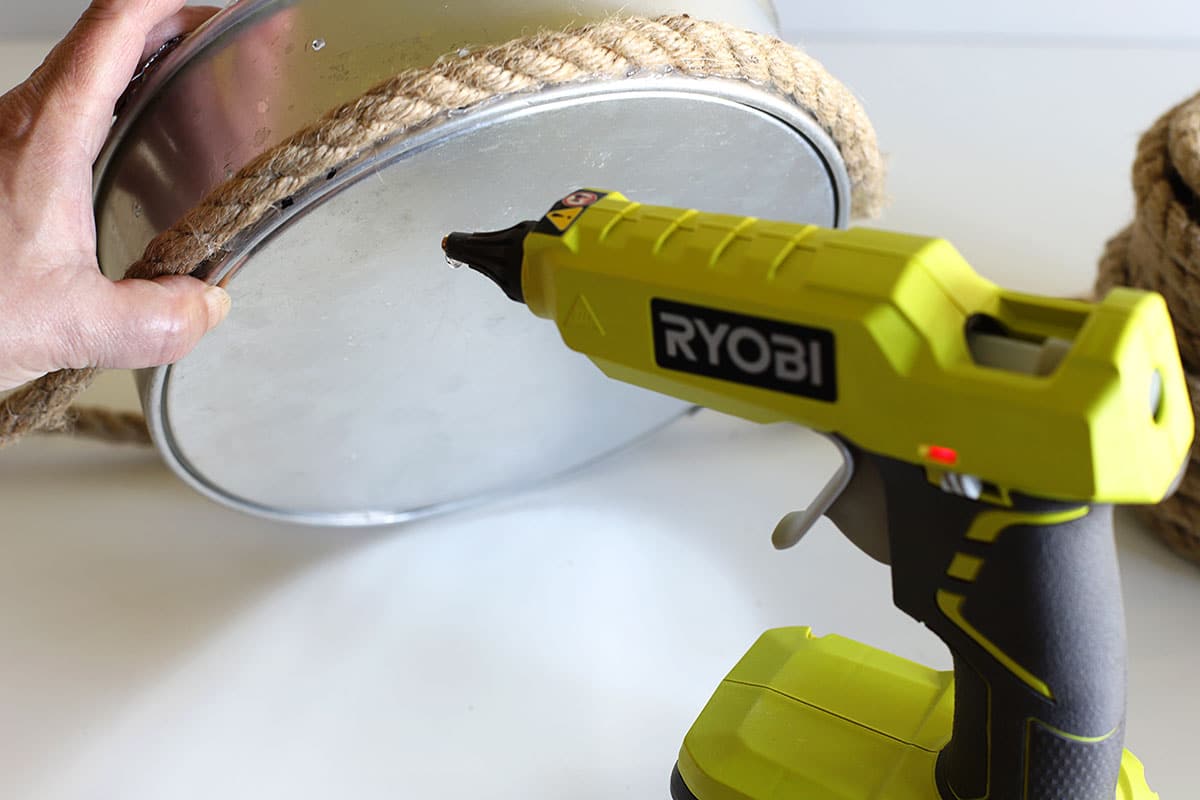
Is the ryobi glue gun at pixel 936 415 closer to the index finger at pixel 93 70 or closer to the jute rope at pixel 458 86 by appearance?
the jute rope at pixel 458 86

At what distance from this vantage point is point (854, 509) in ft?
1.44

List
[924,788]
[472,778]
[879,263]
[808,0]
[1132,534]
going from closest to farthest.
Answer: [879,263] → [924,788] → [472,778] → [1132,534] → [808,0]

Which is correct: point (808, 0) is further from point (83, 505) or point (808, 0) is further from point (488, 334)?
point (83, 505)

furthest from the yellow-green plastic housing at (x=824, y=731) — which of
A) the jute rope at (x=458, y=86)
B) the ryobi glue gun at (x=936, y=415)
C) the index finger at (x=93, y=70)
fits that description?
the index finger at (x=93, y=70)

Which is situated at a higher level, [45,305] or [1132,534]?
[45,305]

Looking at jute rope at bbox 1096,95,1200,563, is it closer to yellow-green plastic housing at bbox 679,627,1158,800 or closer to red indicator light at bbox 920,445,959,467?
yellow-green plastic housing at bbox 679,627,1158,800

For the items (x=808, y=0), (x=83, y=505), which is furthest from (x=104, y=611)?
(x=808, y=0)

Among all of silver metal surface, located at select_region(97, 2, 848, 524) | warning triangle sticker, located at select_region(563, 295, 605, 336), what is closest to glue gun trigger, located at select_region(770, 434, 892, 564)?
warning triangle sticker, located at select_region(563, 295, 605, 336)

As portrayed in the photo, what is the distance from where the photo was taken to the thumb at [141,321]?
483 mm

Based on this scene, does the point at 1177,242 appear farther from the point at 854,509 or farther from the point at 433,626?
the point at 433,626

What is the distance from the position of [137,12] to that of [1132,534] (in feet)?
2.13

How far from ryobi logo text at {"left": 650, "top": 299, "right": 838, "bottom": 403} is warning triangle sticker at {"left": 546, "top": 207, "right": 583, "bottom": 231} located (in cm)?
5

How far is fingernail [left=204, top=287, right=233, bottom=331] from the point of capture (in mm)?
501

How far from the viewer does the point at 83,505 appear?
29.5 inches
